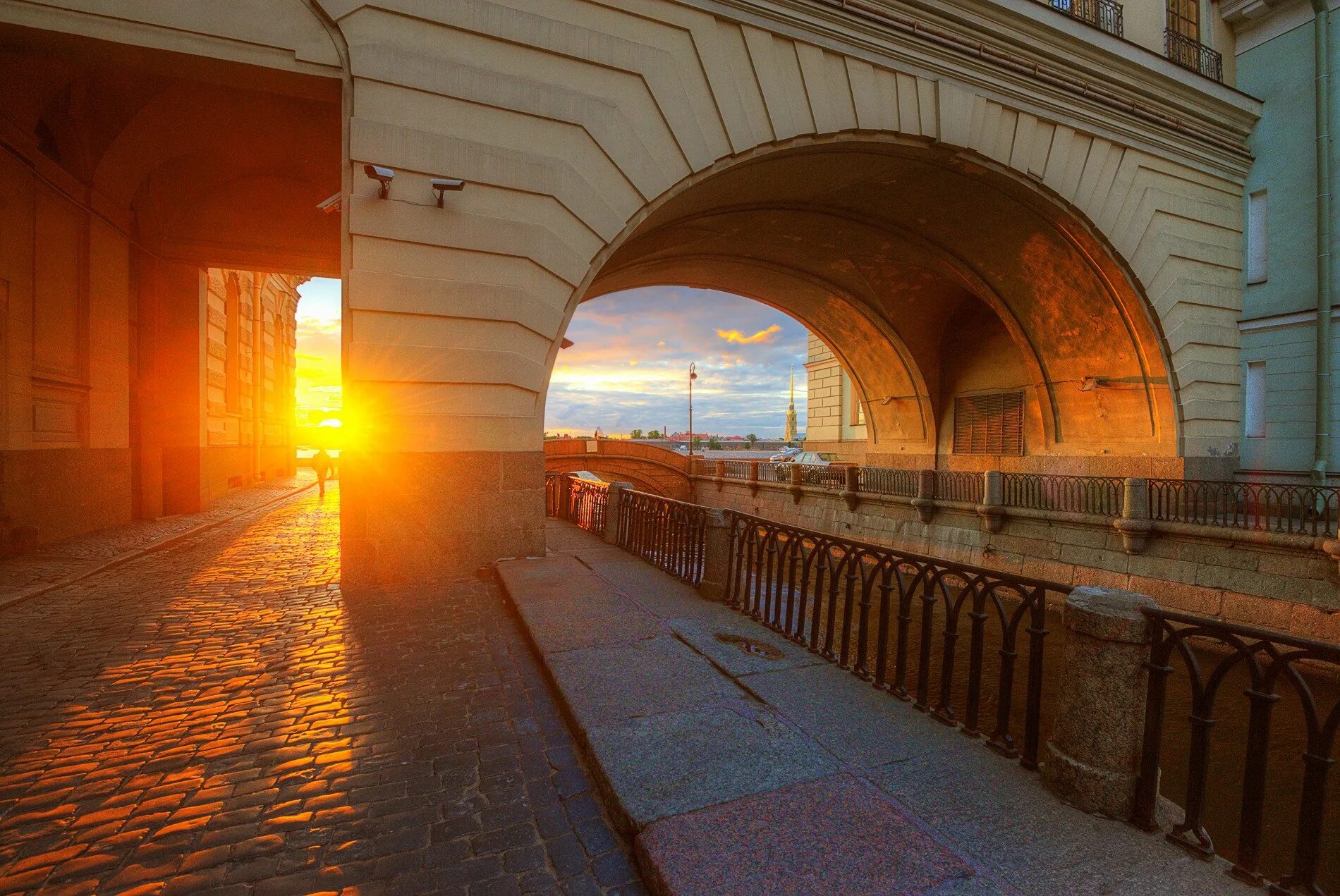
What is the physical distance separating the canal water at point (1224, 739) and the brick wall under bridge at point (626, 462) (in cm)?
1842

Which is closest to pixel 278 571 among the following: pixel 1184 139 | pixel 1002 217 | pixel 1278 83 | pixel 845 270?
pixel 1002 217

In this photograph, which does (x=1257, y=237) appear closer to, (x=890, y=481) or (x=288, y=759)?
(x=890, y=481)

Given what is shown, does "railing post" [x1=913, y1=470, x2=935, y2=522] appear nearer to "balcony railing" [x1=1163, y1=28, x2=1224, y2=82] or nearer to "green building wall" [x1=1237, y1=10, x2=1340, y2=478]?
"green building wall" [x1=1237, y1=10, x2=1340, y2=478]

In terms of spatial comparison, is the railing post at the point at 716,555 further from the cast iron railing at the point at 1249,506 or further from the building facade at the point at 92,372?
the building facade at the point at 92,372

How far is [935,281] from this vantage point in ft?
66.4

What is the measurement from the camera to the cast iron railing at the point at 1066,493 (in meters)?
13.3

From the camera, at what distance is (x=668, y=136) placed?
8.74 m

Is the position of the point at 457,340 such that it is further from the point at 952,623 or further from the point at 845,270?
the point at 845,270

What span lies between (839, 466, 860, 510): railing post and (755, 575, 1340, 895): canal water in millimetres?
8585

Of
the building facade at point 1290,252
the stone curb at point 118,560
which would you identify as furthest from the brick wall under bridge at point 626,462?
the building facade at point 1290,252

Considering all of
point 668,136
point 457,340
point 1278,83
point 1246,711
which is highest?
point 1278,83

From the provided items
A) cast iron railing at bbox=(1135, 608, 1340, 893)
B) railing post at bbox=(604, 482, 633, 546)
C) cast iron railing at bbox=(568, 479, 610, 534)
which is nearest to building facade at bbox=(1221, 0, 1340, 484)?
railing post at bbox=(604, 482, 633, 546)

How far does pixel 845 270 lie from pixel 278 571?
18.5 m

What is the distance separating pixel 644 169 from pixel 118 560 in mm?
9750
